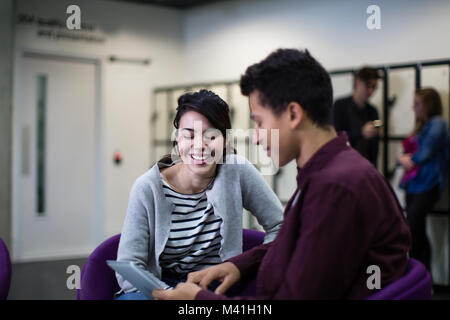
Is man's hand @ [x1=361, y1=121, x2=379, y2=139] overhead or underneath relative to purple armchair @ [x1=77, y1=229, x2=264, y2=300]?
overhead

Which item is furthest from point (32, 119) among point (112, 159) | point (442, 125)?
point (442, 125)

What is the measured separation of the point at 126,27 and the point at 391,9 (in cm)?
313

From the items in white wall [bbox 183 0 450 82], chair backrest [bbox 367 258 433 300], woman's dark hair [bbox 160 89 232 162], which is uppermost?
white wall [bbox 183 0 450 82]

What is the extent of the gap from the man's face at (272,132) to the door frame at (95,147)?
460 centimetres

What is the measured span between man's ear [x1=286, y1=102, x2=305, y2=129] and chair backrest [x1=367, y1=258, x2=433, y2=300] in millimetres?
421

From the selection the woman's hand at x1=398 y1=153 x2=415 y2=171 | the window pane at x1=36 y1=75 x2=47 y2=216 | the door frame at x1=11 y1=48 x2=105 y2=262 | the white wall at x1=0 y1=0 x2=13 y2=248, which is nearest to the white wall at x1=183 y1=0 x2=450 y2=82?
the woman's hand at x1=398 y1=153 x2=415 y2=171

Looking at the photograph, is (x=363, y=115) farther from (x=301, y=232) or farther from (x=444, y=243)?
(x=301, y=232)

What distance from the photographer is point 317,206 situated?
3.42 ft

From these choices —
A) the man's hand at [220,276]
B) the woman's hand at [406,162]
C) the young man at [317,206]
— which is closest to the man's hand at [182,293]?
the young man at [317,206]

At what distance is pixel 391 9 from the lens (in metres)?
4.29

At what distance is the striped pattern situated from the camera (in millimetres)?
1677

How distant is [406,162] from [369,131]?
375 millimetres

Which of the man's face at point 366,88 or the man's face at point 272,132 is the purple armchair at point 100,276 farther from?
the man's face at point 366,88

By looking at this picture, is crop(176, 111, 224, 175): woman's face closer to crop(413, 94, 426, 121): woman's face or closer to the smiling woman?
the smiling woman
